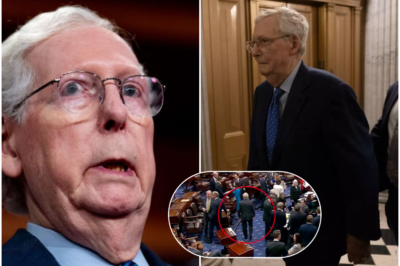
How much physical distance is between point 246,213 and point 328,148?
1.26ft

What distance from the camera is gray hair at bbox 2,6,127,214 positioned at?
1.31 m

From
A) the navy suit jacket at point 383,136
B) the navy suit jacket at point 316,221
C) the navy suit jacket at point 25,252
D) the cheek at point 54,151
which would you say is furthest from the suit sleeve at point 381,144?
the navy suit jacket at point 25,252

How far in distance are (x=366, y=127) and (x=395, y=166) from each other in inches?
7.3

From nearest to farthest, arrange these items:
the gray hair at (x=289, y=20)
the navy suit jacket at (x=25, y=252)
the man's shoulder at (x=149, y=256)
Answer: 1. the navy suit jacket at (x=25, y=252)
2. the gray hair at (x=289, y=20)
3. the man's shoulder at (x=149, y=256)

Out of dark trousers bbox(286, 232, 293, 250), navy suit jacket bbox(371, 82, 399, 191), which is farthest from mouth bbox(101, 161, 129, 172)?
navy suit jacket bbox(371, 82, 399, 191)

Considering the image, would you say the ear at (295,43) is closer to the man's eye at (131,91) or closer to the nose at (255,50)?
the nose at (255,50)

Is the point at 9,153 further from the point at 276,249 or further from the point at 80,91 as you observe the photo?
the point at 276,249

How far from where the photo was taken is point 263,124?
4.77ft

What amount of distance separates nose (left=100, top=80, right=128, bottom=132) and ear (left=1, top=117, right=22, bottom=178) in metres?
0.31

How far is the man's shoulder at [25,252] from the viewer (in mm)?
1298

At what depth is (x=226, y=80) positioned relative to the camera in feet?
4.74

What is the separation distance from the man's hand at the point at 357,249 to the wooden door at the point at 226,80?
49 cm

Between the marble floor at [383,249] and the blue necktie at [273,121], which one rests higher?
the blue necktie at [273,121]

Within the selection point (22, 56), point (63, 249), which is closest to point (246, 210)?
point (63, 249)
